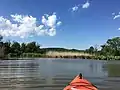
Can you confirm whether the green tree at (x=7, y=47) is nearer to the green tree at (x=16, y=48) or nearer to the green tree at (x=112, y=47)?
the green tree at (x=16, y=48)

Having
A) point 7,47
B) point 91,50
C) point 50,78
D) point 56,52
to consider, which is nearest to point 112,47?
point 91,50

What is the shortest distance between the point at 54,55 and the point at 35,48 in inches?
987

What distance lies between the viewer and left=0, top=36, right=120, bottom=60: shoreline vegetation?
394ft

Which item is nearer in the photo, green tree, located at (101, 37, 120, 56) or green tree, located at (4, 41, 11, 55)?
green tree, located at (4, 41, 11, 55)

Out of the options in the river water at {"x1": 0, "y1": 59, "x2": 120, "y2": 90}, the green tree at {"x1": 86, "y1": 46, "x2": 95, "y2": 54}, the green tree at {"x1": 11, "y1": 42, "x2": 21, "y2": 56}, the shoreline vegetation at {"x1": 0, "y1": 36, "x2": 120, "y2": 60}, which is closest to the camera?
the river water at {"x1": 0, "y1": 59, "x2": 120, "y2": 90}

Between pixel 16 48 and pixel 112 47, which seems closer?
pixel 16 48

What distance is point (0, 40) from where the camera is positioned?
127500 millimetres

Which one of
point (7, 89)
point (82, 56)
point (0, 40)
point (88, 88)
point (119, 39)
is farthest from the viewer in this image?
point (119, 39)

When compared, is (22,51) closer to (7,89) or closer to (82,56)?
(82,56)

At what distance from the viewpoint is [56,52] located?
121 metres

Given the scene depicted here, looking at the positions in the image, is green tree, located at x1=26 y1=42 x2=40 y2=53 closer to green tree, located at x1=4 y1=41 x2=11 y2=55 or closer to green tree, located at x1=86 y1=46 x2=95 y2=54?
green tree, located at x1=4 y1=41 x2=11 y2=55

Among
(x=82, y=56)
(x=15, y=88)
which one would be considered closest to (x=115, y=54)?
(x=82, y=56)

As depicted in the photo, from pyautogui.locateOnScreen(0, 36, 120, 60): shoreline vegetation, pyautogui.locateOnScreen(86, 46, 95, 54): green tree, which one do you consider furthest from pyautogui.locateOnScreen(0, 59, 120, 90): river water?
pyautogui.locateOnScreen(86, 46, 95, 54): green tree

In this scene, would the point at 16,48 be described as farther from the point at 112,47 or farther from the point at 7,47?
the point at 112,47
